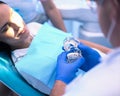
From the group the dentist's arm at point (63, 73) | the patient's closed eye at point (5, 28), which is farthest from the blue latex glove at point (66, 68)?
the patient's closed eye at point (5, 28)

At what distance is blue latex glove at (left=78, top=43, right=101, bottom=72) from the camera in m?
1.31

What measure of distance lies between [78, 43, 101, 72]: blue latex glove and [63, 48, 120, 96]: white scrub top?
0.53m

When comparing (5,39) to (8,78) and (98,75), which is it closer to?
(8,78)

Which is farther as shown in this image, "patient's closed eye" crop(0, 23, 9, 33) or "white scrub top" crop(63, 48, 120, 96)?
"patient's closed eye" crop(0, 23, 9, 33)

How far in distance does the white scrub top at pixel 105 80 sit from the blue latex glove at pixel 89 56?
526 mm

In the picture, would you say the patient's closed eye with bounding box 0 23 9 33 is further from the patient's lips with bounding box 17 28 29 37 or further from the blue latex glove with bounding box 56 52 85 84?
the blue latex glove with bounding box 56 52 85 84

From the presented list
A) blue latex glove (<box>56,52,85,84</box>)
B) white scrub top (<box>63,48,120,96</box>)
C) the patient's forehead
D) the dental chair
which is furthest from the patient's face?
white scrub top (<box>63,48,120,96</box>)

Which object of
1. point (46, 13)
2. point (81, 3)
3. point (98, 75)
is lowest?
point (81, 3)

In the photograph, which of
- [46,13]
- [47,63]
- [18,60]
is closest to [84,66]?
[47,63]

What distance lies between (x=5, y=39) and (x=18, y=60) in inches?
5.3

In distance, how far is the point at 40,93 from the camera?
4.41 feet

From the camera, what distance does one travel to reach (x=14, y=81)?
1.29 meters

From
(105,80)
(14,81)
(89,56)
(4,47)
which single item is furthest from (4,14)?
(105,80)

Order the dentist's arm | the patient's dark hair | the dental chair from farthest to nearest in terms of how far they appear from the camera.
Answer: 1. the patient's dark hair
2. the dental chair
3. the dentist's arm
